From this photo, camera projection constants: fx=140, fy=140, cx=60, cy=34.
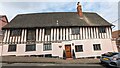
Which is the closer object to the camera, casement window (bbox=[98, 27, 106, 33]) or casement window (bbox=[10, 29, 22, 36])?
casement window (bbox=[10, 29, 22, 36])

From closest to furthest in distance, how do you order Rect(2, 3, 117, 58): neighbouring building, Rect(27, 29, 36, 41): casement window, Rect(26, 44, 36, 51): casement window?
1. Rect(2, 3, 117, 58): neighbouring building
2. Rect(26, 44, 36, 51): casement window
3. Rect(27, 29, 36, 41): casement window

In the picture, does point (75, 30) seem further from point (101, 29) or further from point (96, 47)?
point (101, 29)

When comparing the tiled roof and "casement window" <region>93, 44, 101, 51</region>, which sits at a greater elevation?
the tiled roof

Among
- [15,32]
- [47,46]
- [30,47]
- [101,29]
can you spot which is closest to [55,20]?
[47,46]

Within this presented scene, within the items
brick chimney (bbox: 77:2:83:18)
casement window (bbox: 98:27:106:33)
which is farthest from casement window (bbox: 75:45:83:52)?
brick chimney (bbox: 77:2:83:18)

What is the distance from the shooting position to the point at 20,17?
21.1 m

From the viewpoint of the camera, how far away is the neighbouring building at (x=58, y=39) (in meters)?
17.5

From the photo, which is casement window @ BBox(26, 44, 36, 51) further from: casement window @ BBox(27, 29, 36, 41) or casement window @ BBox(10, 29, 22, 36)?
casement window @ BBox(10, 29, 22, 36)

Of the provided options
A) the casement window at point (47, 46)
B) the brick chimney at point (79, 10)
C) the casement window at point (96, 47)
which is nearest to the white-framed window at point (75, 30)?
the casement window at point (96, 47)

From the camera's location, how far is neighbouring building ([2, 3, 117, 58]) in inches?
689

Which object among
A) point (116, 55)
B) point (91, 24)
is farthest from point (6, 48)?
point (116, 55)

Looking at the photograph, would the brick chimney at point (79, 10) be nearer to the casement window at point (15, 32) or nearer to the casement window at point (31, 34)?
the casement window at point (31, 34)

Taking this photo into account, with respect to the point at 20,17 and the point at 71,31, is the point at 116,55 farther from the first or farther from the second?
the point at 20,17

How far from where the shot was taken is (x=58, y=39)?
1770cm
